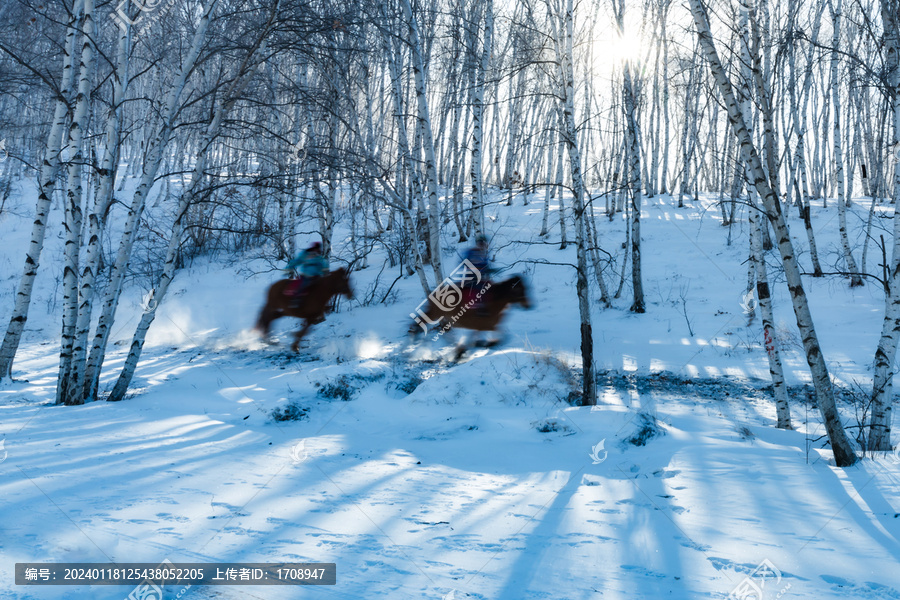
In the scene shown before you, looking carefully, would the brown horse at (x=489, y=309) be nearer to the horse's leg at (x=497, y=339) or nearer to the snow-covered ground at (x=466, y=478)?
the horse's leg at (x=497, y=339)

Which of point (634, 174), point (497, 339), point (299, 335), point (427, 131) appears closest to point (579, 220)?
point (427, 131)

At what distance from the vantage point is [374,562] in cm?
256

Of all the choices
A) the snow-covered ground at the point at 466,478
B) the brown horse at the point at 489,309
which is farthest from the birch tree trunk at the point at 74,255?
the brown horse at the point at 489,309

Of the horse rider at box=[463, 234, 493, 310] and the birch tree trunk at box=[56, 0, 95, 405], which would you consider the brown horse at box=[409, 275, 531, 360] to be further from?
the birch tree trunk at box=[56, 0, 95, 405]

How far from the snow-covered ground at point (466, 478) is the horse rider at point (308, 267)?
1.44 metres

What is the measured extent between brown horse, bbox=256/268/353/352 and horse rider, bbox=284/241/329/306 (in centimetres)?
12

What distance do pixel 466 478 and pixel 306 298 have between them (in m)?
7.55

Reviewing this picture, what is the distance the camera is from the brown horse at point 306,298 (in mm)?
10555

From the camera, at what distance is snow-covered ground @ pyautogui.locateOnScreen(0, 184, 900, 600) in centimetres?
248

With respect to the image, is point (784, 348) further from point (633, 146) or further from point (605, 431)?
point (605, 431)

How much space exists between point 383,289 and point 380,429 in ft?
30.8

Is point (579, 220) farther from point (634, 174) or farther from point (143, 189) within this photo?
point (634, 174)

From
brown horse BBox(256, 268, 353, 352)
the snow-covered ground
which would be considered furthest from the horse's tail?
the snow-covered ground

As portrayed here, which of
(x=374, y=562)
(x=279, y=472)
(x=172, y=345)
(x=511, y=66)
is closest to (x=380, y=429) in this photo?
(x=279, y=472)
